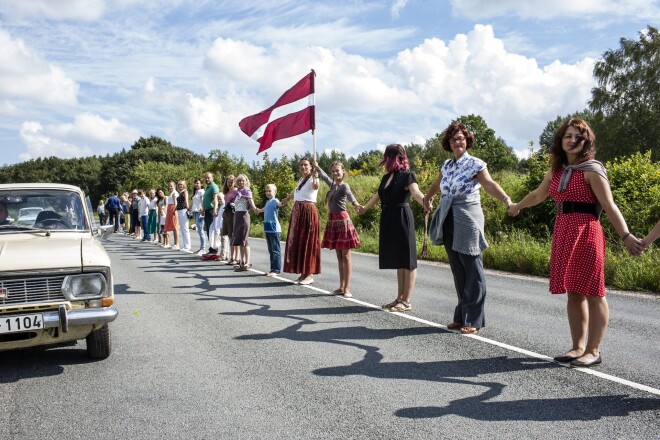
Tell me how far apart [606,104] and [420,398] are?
1985 inches

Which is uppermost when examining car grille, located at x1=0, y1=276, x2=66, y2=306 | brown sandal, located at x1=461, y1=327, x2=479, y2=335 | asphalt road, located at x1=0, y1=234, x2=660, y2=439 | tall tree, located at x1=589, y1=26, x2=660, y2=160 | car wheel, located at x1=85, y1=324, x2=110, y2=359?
tall tree, located at x1=589, y1=26, x2=660, y2=160

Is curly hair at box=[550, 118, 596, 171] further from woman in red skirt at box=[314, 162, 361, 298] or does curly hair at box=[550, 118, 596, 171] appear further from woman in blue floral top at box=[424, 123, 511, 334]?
woman in red skirt at box=[314, 162, 361, 298]

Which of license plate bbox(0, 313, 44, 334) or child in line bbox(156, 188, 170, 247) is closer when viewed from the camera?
license plate bbox(0, 313, 44, 334)

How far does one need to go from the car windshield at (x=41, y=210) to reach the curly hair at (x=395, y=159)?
11.9ft

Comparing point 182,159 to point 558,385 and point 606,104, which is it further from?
point 558,385

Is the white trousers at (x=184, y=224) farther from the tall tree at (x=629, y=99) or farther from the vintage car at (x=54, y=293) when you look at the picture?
the tall tree at (x=629, y=99)

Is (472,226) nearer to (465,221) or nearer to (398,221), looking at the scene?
(465,221)

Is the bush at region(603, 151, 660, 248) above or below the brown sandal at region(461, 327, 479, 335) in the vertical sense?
above

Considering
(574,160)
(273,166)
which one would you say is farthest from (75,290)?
(273,166)

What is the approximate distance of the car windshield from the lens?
6.12m

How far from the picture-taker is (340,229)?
8.86 m

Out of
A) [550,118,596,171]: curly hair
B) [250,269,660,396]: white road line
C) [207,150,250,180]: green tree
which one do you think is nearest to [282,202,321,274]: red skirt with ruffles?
[250,269,660,396]: white road line

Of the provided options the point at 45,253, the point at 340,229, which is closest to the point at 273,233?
the point at 340,229

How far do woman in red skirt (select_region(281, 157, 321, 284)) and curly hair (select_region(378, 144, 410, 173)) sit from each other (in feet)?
Answer: 7.30
